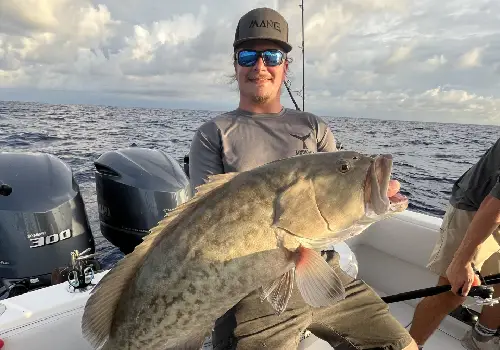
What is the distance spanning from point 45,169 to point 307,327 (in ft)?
11.0

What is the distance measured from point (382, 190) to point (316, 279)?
531 millimetres

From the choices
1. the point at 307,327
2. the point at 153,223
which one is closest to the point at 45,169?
the point at 153,223

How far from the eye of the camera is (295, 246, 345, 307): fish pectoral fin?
6.47ft

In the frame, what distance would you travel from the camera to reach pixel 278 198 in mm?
1945

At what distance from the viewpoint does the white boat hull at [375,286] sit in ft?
9.14

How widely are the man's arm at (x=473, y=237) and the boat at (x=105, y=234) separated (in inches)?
36.2

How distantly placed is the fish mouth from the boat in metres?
1.42

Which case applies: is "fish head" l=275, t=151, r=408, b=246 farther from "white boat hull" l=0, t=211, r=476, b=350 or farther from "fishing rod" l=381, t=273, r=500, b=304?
"white boat hull" l=0, t=211, r=476, b=350

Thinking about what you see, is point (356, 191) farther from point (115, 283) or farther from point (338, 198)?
point (115, 283)

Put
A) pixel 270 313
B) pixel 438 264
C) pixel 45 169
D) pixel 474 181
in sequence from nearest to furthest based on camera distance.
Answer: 1. pixel 270 313
2. pixel 474 181
3. pixel 438 264
4. pixel 45 169

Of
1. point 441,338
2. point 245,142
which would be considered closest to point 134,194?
point 245,142

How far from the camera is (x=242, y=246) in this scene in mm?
1932

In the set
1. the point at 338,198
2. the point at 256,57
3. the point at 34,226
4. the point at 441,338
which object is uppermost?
the point at 256,57

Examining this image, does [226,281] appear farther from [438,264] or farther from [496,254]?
[496,254]
